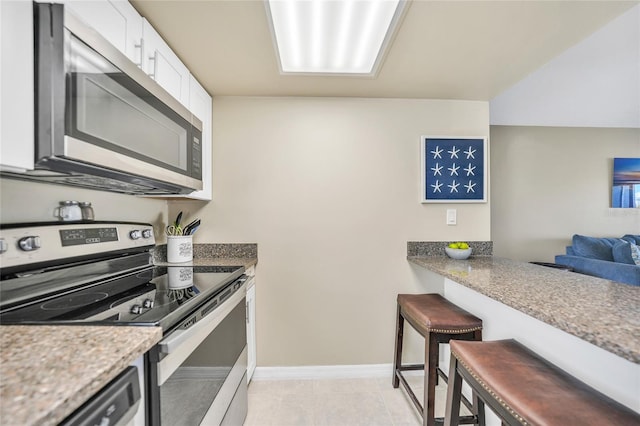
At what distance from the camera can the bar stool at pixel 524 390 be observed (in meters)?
0.75

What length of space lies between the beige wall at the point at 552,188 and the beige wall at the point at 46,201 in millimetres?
3637

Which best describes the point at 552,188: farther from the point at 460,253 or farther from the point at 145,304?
the point at 145,304

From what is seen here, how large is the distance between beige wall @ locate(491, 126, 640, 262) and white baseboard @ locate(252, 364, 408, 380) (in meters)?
2.24

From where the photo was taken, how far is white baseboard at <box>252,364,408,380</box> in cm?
212

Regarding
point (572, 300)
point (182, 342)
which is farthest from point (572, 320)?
point (182, 342)

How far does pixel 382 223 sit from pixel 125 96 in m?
1.73

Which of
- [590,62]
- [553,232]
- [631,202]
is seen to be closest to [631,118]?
[631,202]

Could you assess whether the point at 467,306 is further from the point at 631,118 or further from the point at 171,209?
the point at 631,118

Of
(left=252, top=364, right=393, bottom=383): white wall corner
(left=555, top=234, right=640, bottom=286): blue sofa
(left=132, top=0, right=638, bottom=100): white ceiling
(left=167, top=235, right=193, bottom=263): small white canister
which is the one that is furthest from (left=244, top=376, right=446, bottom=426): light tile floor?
(left=132, top=0, right=638, bottom=100): white ceiling

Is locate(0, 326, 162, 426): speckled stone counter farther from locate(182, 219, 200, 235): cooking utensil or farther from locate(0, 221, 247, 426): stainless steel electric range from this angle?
locate(182, 219, 200, 235): cooking utensil

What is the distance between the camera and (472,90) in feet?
6.72

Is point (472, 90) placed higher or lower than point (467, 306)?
higher

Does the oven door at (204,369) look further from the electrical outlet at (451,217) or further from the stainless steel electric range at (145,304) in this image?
the electrical outlet at (451,217)

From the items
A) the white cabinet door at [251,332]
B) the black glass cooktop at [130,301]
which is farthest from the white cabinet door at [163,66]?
the white cabinet door at [251,332]
